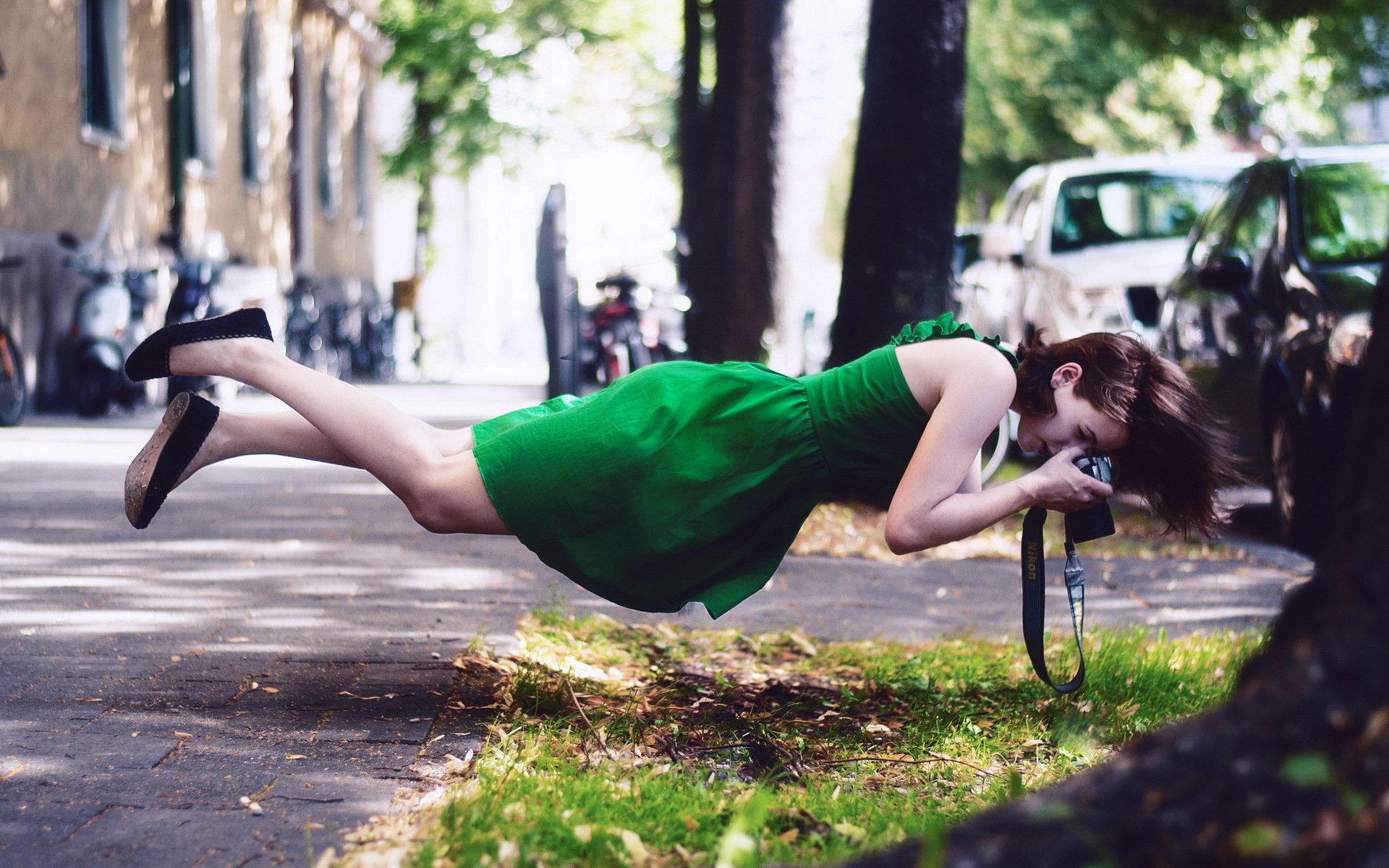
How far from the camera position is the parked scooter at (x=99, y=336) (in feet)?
39.0

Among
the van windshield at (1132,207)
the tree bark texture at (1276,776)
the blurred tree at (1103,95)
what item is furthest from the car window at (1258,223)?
the blurred tree at (1103,95)

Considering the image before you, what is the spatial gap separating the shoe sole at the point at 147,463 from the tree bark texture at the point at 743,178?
318 inches

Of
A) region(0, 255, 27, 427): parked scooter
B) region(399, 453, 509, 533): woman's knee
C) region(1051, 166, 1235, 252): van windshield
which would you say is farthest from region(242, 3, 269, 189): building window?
region(399, 453, 509, 533): woman's knee

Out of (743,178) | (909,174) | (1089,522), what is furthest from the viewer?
(743,178)

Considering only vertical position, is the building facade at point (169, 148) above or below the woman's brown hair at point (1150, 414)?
above

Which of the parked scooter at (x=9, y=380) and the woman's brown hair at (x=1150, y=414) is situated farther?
the parked scooter at (x=9, y=380)

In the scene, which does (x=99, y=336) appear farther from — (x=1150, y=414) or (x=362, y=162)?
(x=362, y=162)

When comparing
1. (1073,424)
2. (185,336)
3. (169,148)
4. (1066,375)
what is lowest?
(1073,424)

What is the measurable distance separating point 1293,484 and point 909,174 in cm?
245

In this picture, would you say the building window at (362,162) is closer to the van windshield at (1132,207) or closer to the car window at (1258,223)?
the van windshield at (1132,207)

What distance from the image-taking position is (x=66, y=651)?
411 centimetres

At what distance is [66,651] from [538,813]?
206cm

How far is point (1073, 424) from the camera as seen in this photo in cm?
349

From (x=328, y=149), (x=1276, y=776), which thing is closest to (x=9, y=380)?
(x=1276, y=776)
